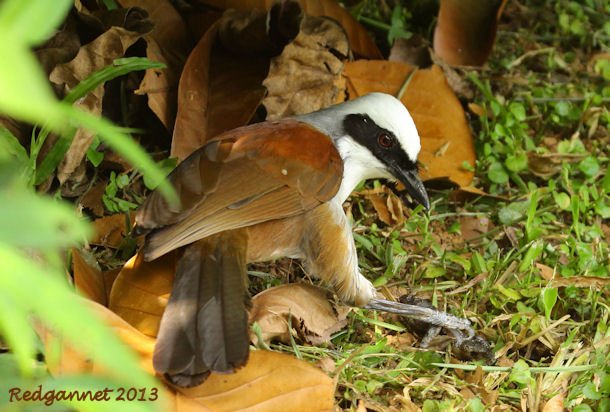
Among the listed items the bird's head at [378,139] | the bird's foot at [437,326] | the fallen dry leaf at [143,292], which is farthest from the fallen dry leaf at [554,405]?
the fallen dry leaf at [143,292]

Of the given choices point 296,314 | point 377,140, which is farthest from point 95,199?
point 377,140

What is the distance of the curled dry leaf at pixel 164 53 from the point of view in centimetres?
418

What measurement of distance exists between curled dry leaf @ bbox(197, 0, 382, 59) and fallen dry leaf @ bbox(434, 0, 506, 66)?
452mm

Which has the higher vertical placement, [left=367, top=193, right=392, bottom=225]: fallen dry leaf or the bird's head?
the bird's head

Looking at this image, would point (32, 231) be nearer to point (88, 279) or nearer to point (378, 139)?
point (88, 279)

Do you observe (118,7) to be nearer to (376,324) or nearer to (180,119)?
(180,119)

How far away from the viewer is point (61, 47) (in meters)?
3.95

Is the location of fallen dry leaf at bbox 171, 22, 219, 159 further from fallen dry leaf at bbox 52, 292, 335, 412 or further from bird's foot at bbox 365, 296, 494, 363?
fallen dry leaf at bbox 52, 292, 335, 412

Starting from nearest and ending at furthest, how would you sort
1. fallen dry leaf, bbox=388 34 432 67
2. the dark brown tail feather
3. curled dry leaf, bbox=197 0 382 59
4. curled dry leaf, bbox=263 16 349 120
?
the dark brown tail feather → curled dry leaf, bbox=263 16 349 120 → curled dry leaf, bbox=197 0 382 59 → fallen dry leaf, bbox=388 34 432 67

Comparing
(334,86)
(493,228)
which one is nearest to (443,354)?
(493,228)

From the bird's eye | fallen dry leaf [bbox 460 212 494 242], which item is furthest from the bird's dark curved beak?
fallen dry leaf [bbox 460 212 494 242]

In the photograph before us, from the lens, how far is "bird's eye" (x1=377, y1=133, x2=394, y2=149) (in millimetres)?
3814

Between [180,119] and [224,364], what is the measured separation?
5.80 feet

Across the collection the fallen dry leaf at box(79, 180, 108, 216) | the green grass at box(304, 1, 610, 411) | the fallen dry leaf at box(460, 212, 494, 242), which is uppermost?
the fallen dry leaf at box(79, 180, 108, 216)
